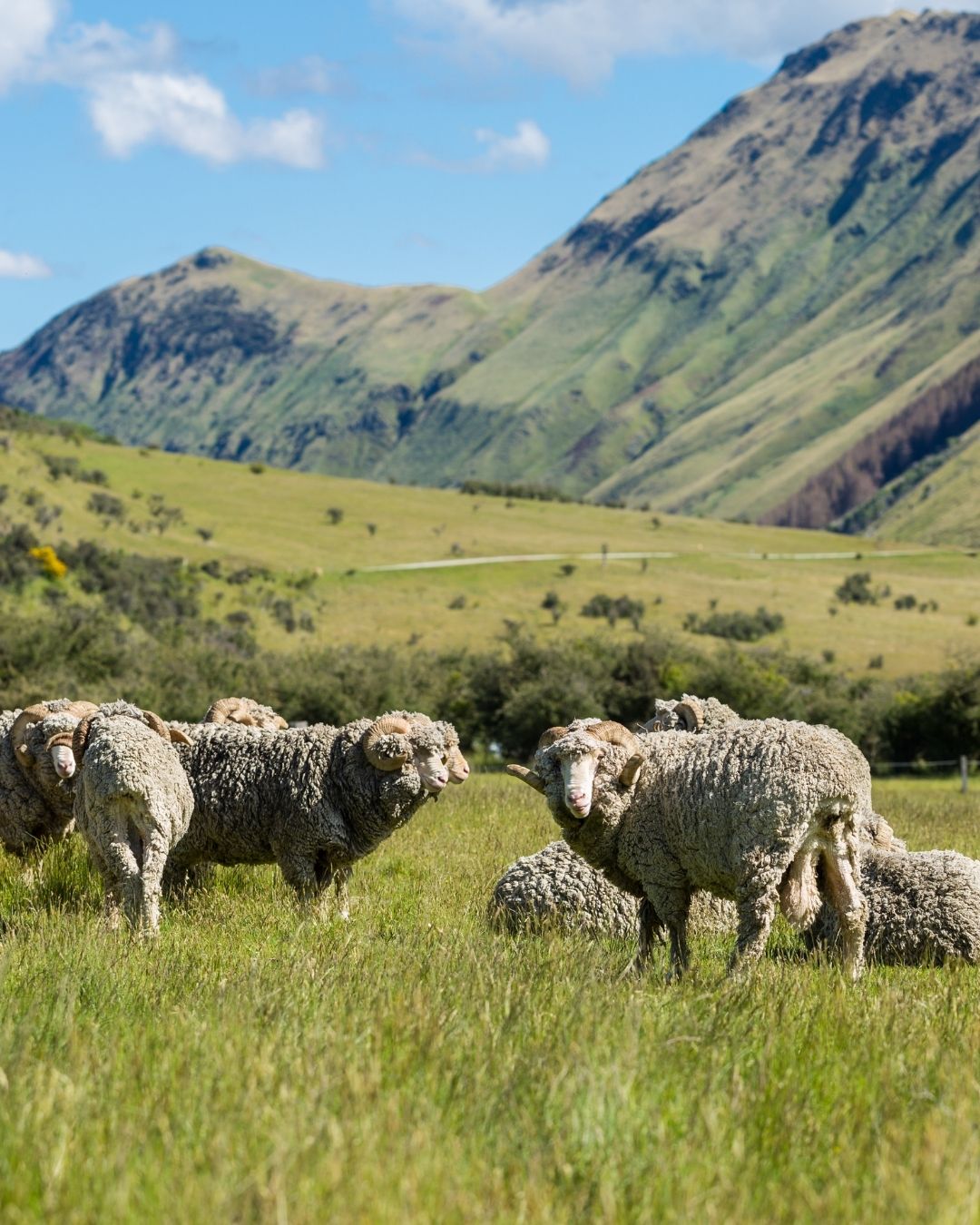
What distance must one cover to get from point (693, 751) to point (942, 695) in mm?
40701

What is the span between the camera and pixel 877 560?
12144cm

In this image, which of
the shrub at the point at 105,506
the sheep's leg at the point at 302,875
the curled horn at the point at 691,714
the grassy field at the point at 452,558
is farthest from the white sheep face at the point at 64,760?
the shrub at the point at 105,506

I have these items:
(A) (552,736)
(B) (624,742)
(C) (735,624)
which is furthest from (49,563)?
(B) (624,742)

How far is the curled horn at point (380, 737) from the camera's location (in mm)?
11023

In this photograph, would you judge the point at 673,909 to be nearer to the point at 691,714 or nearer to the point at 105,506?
the point at 691,714

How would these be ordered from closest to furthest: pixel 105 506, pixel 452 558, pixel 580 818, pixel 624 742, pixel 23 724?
pixel 624 742, pixel 580 818, pixel 23 724, pixel 105 506, pixel 452 558

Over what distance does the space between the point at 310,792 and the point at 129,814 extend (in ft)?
5.07

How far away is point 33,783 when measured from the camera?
1263 centimetres

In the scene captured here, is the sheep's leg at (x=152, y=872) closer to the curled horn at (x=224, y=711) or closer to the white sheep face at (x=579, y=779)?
the white sheep face at (x=579, y=779)

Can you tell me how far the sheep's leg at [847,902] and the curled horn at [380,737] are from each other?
11.2ft

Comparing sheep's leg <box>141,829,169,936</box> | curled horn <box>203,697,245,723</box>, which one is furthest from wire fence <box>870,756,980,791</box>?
sheep's leg <box>141,829,169,936</box>

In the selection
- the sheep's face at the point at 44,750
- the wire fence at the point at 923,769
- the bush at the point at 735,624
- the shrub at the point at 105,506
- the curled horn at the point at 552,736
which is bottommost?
the wire fence at the point at 923,769

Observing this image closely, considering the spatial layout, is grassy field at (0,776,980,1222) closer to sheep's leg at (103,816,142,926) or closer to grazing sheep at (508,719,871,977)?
grazing sheep at (508,719,871,977)

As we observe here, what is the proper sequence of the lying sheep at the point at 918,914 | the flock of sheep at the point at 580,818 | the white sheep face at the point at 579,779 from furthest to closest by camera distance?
the lying sheep at the point at 918,914 → the white sheep face at the point at 579,779 → the flock of sheep at the point at 580,818
